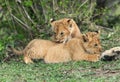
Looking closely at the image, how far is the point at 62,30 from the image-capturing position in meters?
9.14

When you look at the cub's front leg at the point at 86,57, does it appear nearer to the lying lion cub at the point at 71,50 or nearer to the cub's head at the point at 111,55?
the lying lion cub at the point at 71,50

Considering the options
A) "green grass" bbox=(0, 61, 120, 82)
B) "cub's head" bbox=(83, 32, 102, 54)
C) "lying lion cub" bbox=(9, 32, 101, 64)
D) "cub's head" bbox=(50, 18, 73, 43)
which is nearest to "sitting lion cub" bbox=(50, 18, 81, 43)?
"cub's head" bbox=(50, 18, 73, 43)

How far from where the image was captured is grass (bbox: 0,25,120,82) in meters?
7.40

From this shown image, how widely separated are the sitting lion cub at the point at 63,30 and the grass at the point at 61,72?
0.63 m

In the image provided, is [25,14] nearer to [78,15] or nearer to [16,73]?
[78,15]

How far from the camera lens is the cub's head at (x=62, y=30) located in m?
9.06

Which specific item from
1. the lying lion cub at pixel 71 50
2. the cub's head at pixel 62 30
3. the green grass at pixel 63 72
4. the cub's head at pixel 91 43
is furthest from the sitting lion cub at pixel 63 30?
the green grass at pixel 63 72

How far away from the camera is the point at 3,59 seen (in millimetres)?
9391

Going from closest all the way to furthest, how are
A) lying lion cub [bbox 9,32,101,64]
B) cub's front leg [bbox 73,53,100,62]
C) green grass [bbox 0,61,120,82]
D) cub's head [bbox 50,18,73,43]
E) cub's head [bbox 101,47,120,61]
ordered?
green grass [bbox 0,61,120,82] < cub's head [bbox 101,47,120,61] < cub's front leg [bbox 73,53,100,62] < lying lion cub [bbox 9,32,101,64] < cub's head [bbox 50,18,73,43]

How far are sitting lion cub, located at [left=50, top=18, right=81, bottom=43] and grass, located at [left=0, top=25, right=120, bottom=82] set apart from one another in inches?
24.6

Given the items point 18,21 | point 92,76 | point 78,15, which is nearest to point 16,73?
point 92,76

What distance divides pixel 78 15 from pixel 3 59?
199 centimetres

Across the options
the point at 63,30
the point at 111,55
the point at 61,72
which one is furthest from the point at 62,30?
the point at 61,72

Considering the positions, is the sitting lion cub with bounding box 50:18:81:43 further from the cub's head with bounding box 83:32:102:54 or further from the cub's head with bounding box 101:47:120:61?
the cub's head with bounding box 101:47:120:61
